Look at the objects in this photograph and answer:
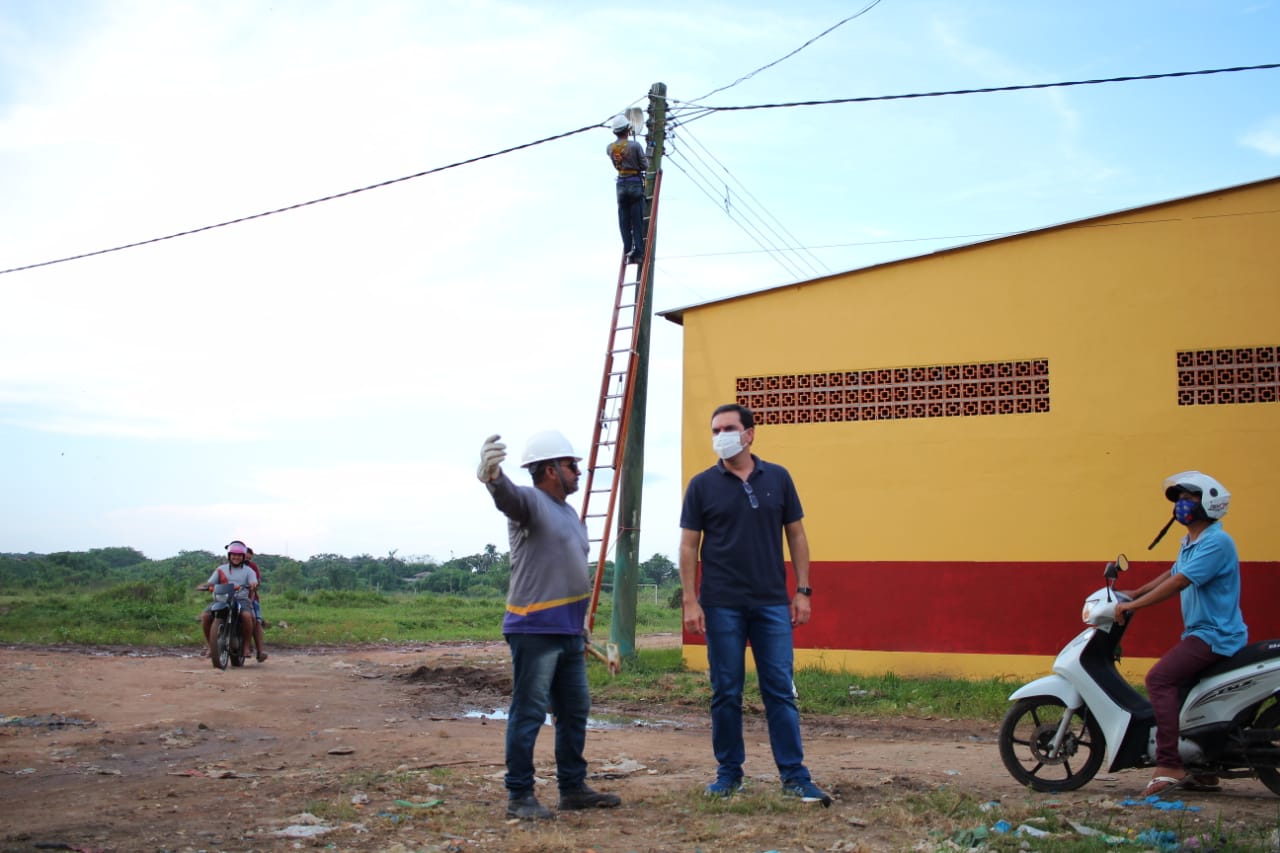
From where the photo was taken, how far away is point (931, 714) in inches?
392

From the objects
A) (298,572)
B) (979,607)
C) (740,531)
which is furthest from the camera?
(298,572)

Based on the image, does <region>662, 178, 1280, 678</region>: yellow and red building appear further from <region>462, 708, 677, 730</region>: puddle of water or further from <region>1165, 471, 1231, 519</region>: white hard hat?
<region>1165, 471, 1231, 519</region>: white hard hat

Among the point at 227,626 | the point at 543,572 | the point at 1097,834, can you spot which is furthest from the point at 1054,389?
the point at 227,626

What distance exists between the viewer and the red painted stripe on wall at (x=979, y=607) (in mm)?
10516

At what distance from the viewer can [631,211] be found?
12.7m

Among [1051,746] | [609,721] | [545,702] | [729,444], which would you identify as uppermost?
[729,444]

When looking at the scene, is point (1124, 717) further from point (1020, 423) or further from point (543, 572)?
point (1020, 423)

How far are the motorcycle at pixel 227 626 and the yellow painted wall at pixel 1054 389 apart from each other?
6282 mm

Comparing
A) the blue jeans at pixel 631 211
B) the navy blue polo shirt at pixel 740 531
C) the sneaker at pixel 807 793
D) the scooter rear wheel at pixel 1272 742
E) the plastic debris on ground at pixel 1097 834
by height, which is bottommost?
the plastic debris on ground at pixel 1097 834

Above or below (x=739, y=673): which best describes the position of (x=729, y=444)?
above

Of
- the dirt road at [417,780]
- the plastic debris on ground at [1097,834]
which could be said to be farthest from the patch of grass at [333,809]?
the plastic debris on ground at [1097,834]

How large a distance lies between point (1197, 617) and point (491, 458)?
12.3 feet

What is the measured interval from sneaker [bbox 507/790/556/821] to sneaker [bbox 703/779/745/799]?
82 cm

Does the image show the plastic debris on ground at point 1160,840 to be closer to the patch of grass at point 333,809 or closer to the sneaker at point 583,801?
the sneaker at point 583,801
